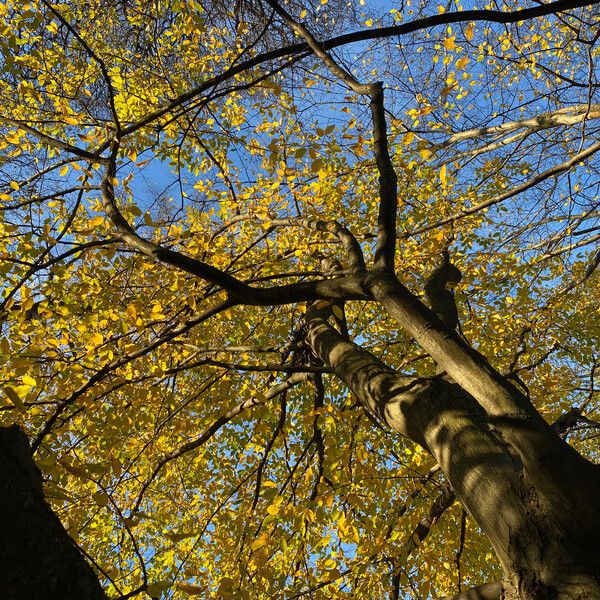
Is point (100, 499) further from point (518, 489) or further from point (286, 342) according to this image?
point (286, 342)

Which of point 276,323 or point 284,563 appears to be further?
point 276,323

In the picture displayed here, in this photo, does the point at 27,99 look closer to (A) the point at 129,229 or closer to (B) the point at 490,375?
(A) the point at 129,229

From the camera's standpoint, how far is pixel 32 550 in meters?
1.11

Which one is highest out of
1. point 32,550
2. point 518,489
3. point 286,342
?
point 286,342

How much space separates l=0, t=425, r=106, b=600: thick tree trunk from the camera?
1.05 meters

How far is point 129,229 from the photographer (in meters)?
3.43

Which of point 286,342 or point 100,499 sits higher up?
point 286,342

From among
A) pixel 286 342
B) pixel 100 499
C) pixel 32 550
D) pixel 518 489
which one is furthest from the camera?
pixel 286 342

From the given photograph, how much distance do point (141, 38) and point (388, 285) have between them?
429cm

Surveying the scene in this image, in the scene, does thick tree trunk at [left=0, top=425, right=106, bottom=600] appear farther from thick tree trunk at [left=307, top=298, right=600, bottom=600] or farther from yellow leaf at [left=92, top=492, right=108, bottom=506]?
thick tree trunk at [left=307, top=298, right=600, bottom=600]

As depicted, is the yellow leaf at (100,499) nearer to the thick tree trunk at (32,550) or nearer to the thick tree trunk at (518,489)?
the thick tree trunk at (32,550)

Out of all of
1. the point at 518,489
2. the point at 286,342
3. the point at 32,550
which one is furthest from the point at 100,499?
the point at 286,342

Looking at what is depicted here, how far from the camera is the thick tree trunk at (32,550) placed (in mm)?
1054

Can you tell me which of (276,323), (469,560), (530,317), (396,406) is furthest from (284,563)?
(530,317)
